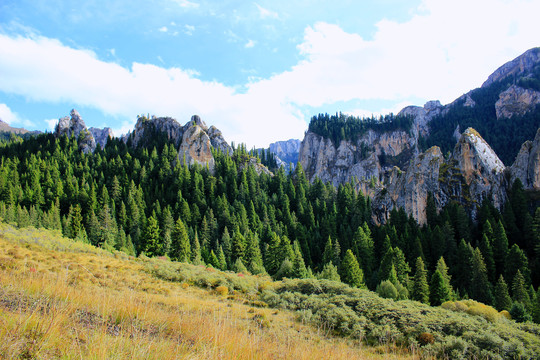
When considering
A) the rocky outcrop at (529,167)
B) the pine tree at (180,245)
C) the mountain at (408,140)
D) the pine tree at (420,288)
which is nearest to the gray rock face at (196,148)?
the pine tree at (180,245)

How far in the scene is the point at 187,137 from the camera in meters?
111

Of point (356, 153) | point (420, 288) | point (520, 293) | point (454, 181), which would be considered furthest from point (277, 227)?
point (356, 153)

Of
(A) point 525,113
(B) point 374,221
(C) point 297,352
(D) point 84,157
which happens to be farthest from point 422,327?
(A) point 525,113

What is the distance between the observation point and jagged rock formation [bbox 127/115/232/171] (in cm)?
10894

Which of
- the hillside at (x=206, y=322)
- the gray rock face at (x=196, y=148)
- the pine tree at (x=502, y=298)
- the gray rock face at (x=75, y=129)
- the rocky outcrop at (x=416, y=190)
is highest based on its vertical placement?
the gray rock face at (x=75, y=129)

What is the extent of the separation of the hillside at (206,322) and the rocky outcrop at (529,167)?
53.3 meters

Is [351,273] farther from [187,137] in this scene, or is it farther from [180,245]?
[187,137]

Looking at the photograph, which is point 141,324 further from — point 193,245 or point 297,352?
point 193,245

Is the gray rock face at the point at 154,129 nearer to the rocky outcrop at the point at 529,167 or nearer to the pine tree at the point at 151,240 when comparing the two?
the pine tree at the point at 151,240

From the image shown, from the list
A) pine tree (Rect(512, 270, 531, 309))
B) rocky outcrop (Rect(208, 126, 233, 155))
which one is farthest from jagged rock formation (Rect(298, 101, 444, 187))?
pine tree (Rect(512, 270, 531, 309))

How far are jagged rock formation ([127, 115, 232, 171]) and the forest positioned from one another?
5559 millimetres

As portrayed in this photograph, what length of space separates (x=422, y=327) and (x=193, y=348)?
49.3 feet

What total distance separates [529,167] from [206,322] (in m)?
81.7

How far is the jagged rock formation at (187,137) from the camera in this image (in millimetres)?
108938
